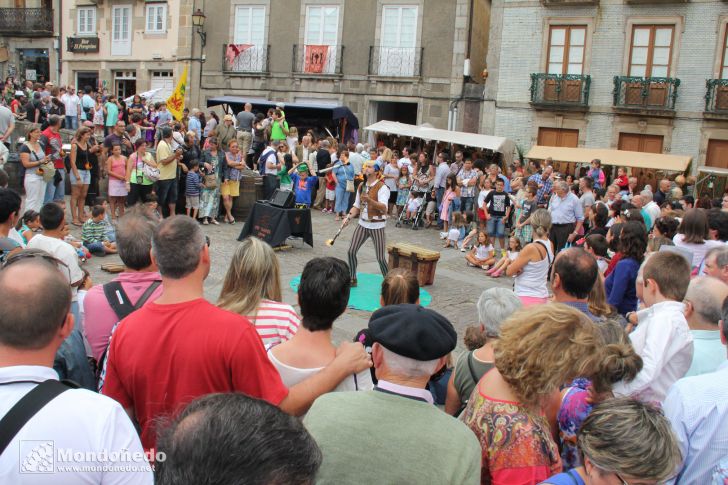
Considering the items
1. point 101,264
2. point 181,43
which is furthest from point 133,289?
point 181,43

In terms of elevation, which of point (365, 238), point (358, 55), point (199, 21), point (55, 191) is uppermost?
point (199, 21)

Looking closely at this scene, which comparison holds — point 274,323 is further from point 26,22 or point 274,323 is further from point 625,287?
point 26,22

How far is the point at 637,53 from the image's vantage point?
20562 millimetres

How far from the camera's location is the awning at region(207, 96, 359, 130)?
78.4ft

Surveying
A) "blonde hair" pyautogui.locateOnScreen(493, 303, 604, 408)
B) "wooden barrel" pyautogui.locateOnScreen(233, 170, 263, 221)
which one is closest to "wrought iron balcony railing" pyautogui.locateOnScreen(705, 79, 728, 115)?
"wooden barrel" pyautogui.locateOnScreen(233, 170, 263, 221)

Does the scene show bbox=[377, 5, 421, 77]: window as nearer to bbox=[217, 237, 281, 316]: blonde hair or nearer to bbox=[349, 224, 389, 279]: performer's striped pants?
bbox=[349, 224, 389, 279]: performer's striped pants

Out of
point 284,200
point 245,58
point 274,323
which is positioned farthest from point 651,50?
point 274,323

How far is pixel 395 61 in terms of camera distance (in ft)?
78.9

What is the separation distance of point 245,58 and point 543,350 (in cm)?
2543

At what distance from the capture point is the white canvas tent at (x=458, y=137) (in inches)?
763

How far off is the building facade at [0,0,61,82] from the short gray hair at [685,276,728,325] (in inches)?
1277

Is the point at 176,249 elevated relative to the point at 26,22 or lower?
lower

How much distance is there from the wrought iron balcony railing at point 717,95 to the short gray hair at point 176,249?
20614 mm

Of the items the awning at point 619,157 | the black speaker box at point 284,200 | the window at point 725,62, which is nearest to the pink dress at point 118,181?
the black speaker box at point 284,200
